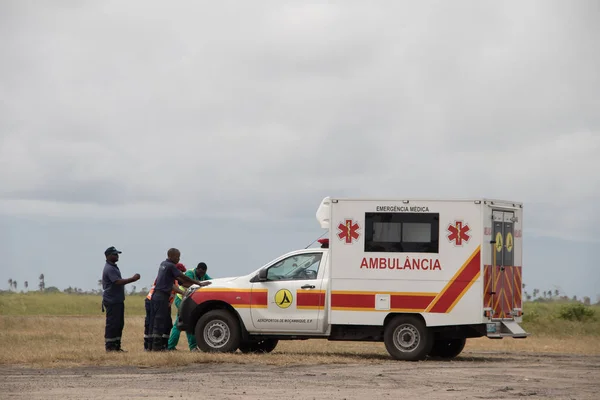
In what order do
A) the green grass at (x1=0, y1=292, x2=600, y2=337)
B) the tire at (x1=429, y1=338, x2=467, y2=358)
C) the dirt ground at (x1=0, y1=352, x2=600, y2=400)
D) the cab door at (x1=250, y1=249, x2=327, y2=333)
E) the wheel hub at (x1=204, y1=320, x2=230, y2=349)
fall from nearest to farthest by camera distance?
A: 1. the dirt ground at (x1=0, y1=352, x2=600, y2=400)
2. the cab door at (x1=250, y1=249, x2=327, y2=333)
3. the wheel hub at (x1=204, y1=320, x2=230, y2=349)
4. the tire at (x1=429, y1=338, x2=467, y2=358)
5. the green grass at (x1=0, y1=292, x2=600, y2=337)

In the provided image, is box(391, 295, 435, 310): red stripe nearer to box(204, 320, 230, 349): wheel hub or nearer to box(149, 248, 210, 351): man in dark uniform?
box(204, 320, 230, 349): wheel hub

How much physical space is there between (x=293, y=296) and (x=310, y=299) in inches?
12.0

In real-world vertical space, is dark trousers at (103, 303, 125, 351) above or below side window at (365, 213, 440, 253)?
below

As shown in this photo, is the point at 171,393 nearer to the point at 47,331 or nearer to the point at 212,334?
the point at 212,334

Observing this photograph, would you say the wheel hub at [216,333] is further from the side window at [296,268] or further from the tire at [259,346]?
the side window at [296,268]

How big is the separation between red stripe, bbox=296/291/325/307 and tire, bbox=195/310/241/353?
1229 millimetres

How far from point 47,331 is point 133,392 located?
719 inches

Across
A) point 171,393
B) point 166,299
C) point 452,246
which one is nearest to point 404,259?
point 452,246

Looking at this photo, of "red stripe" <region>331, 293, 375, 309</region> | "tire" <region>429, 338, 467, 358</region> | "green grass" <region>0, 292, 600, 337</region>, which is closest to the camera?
"red stripe" <region>331, 293, 375, 309</region>

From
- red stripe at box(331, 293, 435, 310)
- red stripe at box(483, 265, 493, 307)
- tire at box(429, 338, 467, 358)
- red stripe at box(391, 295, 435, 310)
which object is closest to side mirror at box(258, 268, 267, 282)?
red stripe at box(331, 293, 435, 310)

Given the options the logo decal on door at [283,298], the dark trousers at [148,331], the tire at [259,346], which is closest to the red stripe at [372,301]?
the logo decal on door at [283,298]

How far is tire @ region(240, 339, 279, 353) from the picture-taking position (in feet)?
66.3

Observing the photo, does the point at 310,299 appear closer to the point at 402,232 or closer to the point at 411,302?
the point at 411,302

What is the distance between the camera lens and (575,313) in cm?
3869
